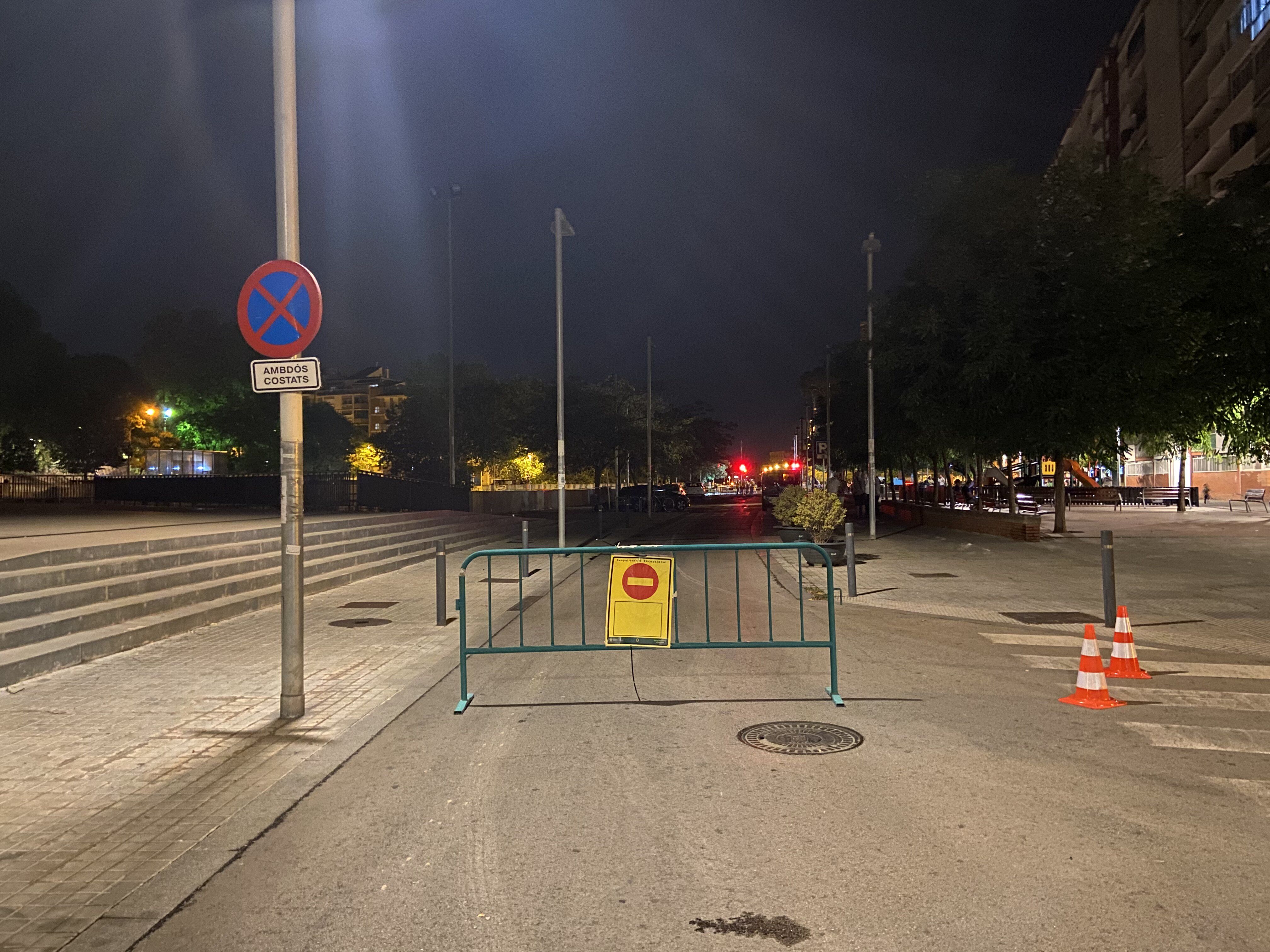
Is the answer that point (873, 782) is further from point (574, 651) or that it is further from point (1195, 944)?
point (574, 651)

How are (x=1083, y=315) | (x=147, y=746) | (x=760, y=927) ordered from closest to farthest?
(x=760, y=927), (x=147, y=746), (x=1083, y=315)

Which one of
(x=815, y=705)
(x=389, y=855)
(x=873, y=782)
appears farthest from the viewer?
(x=815, y=705)

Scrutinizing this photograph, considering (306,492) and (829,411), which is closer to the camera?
(306,492)

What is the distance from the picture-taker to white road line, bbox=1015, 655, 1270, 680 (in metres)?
8.34

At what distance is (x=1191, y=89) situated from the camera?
5247cm

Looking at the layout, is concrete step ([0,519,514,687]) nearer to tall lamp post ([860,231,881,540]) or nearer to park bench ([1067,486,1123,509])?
tall lamp post ([860,231,881,540])

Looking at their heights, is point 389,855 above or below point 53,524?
below

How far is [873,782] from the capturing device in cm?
535

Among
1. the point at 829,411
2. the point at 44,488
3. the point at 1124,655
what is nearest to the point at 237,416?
the point at 44,488

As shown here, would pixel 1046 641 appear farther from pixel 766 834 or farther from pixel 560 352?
pixel 560 352

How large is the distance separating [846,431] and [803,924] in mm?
44560

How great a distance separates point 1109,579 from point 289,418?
29.6ft

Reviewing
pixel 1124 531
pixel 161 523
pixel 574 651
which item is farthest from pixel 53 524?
pixel 1124 531

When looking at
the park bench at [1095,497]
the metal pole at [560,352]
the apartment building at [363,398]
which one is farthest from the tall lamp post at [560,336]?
the apartment building at [363,398]
